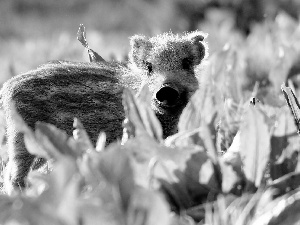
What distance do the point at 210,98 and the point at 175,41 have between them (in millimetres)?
1923

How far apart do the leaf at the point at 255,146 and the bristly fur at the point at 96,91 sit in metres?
1.22

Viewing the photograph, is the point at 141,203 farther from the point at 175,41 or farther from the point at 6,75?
the point at 6,75

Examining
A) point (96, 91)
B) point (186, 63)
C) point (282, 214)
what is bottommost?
point (282, 214)

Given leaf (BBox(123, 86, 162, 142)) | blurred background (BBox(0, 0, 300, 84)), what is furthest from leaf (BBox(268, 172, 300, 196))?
blurred background (BBox(0, 0, 300, 84))

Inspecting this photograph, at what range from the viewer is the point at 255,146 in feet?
5.56

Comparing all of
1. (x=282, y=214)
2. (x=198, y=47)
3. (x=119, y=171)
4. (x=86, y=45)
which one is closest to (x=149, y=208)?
(x=119, y=171)

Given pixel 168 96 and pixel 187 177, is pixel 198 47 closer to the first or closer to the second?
pixel 168 96

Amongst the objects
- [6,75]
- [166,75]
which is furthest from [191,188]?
[6,75]

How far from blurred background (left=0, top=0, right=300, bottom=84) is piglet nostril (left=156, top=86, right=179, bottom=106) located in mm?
852

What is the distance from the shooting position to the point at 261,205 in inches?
62.3

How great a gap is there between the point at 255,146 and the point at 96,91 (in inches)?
67.1

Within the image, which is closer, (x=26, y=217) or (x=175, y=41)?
(x=26, y=217)

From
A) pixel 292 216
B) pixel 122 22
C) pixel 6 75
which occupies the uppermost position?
pixel 122 22

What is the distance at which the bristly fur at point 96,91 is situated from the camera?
121 inches
